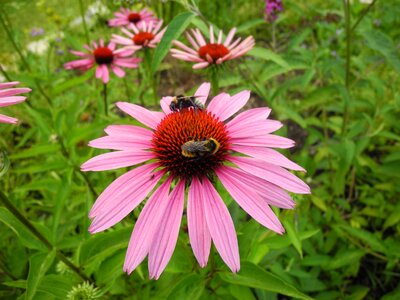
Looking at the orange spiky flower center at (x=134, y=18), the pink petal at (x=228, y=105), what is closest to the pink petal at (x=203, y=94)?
the pink petal at (x=228, y=105)

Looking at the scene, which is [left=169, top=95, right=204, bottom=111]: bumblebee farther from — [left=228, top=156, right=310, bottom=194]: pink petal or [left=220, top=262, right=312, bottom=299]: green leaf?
[left=220, top=262, right=312, bottom=299]: green leaf

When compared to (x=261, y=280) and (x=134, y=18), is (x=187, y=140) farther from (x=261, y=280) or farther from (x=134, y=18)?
(x=134, y=18)

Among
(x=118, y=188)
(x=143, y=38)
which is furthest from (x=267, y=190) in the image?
(x=143, y=38)

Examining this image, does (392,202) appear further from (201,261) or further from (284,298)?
(201,261)

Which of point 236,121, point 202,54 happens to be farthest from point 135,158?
point 202,54

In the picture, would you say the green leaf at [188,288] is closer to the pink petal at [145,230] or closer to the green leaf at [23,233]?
the pink petal at [145,230]

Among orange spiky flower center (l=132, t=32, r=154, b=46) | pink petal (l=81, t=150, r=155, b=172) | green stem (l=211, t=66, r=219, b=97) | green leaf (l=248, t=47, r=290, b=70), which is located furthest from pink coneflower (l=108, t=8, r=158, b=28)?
pink petal (l=81, t=150, r=155, b=172)
